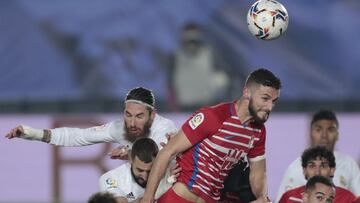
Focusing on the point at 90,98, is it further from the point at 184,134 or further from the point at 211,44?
the point at 184,134

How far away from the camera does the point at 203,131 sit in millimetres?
8672

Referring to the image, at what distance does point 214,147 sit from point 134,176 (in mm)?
673

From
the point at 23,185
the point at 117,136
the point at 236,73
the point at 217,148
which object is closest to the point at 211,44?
the point at 236,73

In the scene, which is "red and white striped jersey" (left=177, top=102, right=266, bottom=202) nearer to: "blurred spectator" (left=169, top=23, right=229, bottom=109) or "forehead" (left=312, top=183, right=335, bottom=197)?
"forehead" (left=312, top=183, right=335, bottom=197)

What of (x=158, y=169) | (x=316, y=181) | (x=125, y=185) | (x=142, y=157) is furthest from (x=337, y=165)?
(x=158, y=169)

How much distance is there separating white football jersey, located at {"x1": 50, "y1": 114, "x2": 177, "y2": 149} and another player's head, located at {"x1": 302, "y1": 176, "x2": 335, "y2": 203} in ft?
3.53

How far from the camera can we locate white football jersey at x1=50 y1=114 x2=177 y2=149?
31.6ft

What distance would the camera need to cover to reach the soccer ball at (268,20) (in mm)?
9531

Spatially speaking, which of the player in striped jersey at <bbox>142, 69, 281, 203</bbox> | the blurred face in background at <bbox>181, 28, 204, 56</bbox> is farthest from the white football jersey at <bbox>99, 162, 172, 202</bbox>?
the blurred face in background at <bbox>181, 28, 204, 56</bbox>

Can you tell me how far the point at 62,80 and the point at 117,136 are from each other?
11.2 ft

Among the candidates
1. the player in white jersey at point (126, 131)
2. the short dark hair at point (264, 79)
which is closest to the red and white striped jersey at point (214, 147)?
the short dark hair at point (264, 79)

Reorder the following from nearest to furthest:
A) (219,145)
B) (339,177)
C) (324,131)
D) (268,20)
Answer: (219,145)
(268,20)
(339,177)
(324,131)

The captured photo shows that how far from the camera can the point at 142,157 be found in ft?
29.4

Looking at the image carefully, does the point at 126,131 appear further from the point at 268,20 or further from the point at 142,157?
the point at 268,20
